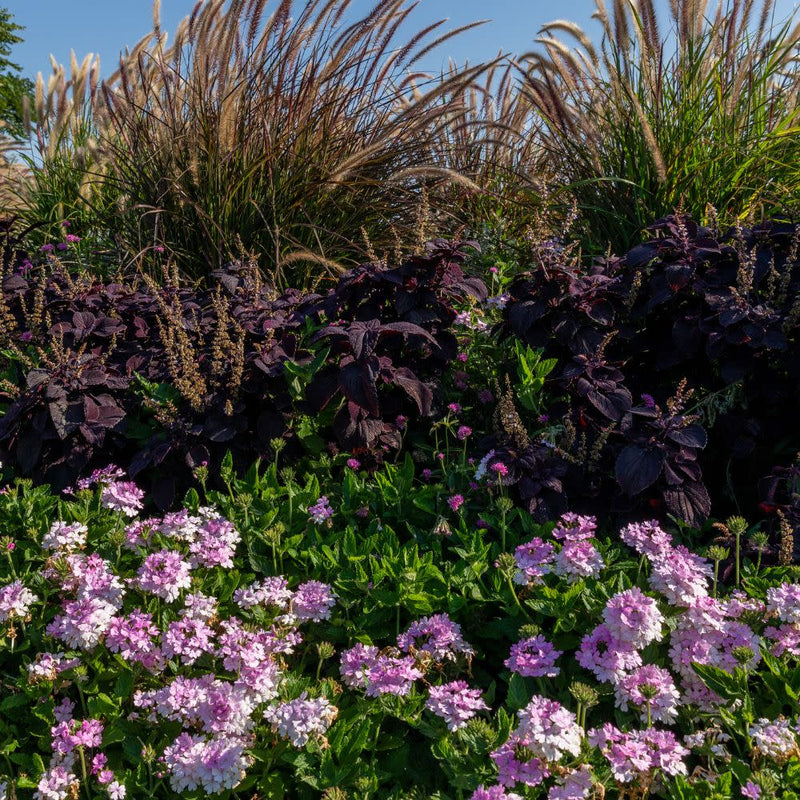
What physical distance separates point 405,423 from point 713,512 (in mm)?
1094

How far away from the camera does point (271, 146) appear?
3854mm

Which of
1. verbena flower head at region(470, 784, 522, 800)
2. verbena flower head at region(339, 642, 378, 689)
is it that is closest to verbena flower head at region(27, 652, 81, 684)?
verbena flower head at region(339, 642, 378, 689)

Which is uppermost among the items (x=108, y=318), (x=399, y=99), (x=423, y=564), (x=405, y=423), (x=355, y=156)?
(x=399, y=99)

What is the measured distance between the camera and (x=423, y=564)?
1.85m

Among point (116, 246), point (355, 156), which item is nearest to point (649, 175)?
point (355, 156)

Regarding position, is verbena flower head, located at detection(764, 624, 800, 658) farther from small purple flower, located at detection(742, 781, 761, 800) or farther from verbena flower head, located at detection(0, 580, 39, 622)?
verbena flower head, located at detection(0, 580, 39, 622)

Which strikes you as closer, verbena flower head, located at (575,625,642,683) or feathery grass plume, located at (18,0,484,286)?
verbena flower head, located at (575,625,642,683)

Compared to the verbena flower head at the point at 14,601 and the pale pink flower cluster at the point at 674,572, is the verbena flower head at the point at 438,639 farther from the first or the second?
the verbena flower head at the point at 14,601

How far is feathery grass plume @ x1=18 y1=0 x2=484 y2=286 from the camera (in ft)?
12.5

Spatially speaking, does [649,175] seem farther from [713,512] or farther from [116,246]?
[116,246]

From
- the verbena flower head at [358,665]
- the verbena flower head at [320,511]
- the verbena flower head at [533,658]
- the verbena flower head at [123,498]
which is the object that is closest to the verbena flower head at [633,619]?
the verbena flower head at [533,658]

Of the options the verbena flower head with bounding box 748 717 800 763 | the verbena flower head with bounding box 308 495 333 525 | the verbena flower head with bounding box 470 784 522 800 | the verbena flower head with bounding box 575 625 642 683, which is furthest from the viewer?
the verbena flower head with bounding box 308 495 333 525

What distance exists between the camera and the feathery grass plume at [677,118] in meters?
3.53

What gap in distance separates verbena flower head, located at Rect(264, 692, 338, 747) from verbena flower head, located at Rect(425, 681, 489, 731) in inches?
7.9
